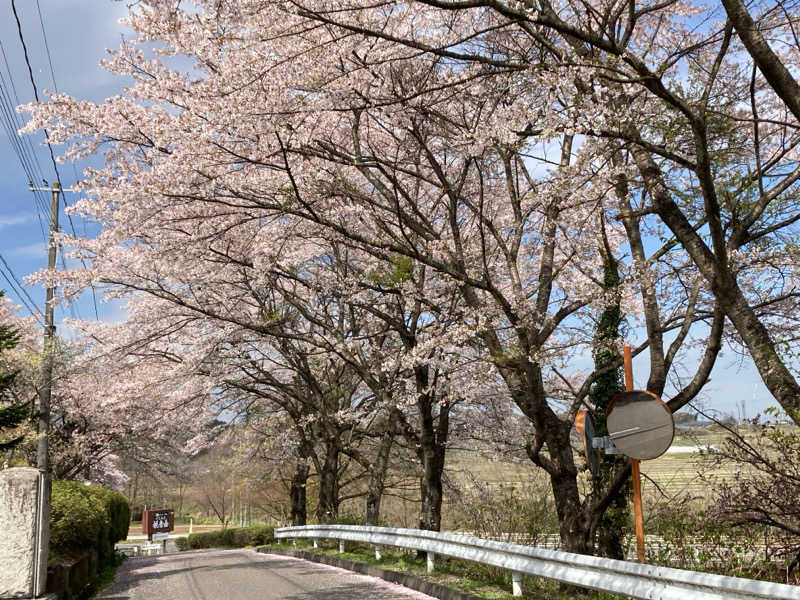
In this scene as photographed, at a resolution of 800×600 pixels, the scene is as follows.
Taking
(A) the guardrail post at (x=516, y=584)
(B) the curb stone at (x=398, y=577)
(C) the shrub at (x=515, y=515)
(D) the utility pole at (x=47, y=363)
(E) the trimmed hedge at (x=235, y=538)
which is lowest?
(E) the trimmed hedge at (x=235, y=538)

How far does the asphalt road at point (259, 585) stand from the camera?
32.1 ft

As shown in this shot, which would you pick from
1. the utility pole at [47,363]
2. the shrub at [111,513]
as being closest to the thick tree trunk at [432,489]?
the shrub at [111,513]

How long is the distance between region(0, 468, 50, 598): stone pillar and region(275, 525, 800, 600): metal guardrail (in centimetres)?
507

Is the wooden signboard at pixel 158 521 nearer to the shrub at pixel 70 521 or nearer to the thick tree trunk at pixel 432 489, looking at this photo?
the shrub at pixel 70 521

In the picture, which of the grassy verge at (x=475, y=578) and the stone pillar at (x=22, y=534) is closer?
the grassy verge at (x=475, y=578)

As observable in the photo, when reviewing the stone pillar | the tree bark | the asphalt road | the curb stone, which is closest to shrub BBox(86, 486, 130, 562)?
the asphalt road

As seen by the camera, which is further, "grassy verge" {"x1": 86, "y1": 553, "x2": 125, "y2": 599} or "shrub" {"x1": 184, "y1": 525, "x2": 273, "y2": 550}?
"shrub" {"x1": 184, "y1": 525, "x2": 273, "y2": 550}

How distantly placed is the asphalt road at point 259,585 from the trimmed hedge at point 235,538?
19.1 metres

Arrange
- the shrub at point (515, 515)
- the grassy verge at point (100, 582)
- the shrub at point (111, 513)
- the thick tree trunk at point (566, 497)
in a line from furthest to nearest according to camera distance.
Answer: the shrub at point (111, 513) → the grassy verge at point (100, 582) → the shrub at point (515, 515) → the thick tree trunk at point (566, 497)

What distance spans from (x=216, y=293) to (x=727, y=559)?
12.8 meters

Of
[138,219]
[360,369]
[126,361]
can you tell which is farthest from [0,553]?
[126,361]

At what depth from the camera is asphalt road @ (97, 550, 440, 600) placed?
979cm

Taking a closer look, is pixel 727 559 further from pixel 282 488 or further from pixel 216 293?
pixel 282 488

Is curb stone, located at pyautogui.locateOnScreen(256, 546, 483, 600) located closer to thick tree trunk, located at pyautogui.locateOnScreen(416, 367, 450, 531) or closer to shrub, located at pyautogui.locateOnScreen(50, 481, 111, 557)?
thick tree trunk, located at pyautogui.locateOnScreen(416, 367, 450, 531)
